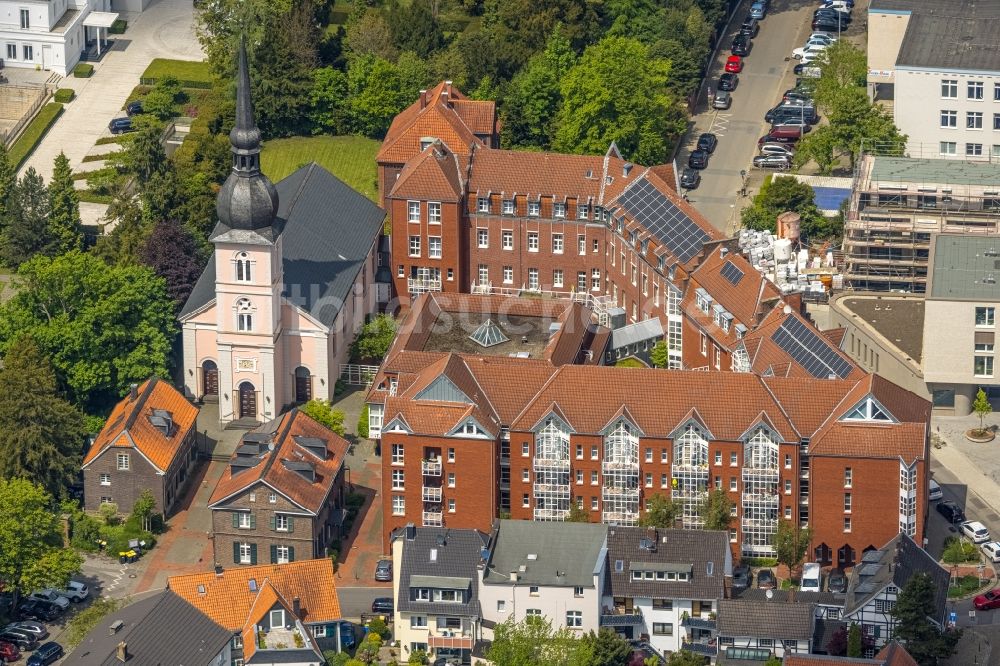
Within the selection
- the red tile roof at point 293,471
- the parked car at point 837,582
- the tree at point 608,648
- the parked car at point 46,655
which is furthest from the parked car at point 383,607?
the parked car at point 837,582

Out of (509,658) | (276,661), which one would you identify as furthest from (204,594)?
(509,658)

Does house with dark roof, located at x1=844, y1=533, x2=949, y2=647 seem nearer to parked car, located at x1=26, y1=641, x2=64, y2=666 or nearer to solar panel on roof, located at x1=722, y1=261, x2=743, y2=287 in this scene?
solar panel on roof, located at x1=722, y1=261, x2=743, y2=287

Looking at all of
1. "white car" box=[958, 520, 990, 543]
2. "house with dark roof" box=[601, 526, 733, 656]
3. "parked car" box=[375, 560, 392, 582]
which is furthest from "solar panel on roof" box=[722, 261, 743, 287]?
"parked car" box=[375, 560, 392, 582]

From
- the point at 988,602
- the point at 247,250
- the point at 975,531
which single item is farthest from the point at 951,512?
the point at 247,250

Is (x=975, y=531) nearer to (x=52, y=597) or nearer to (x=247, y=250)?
(x=247, y=250)

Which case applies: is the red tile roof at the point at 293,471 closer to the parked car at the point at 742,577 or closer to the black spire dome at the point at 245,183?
the black spire dome at the point at 245,183
